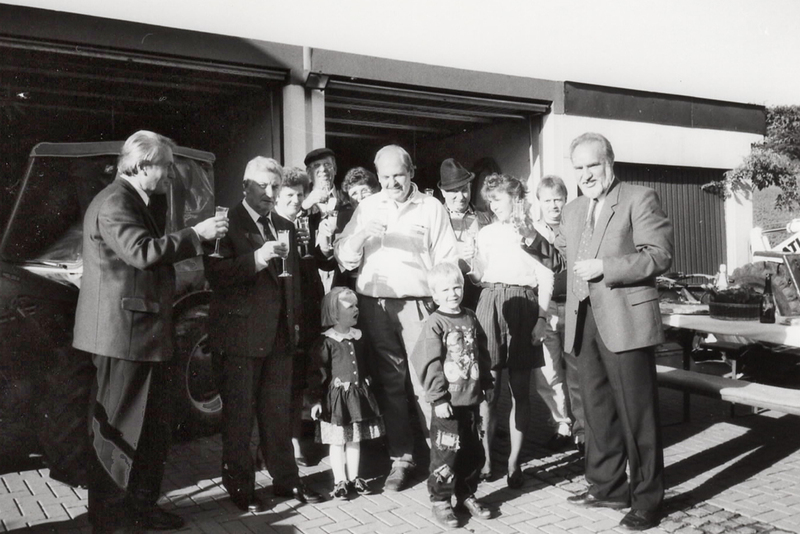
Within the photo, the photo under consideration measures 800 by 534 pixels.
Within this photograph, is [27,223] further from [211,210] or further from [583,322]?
[583,322]

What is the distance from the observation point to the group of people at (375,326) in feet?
11.6

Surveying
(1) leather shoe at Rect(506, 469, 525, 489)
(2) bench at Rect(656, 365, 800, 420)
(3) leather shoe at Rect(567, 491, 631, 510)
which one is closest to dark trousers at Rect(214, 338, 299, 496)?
(1) leather shoe at Rect(506, 469, 525, 489)

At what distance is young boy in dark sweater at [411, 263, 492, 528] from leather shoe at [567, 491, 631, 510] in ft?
2.01

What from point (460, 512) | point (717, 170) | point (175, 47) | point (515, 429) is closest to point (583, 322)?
point (515, 429)

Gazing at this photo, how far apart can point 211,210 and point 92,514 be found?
3170mm

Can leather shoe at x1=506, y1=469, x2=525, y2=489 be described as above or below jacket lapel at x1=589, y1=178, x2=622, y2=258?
below

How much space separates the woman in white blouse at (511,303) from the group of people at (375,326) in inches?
0.5

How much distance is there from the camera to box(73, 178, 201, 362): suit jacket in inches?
136

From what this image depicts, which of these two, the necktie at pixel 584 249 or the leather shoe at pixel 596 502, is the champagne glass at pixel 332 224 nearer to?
the necktie at pixel 584 249

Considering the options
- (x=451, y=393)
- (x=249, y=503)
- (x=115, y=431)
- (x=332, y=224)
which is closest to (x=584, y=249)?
(x=451, y=393)

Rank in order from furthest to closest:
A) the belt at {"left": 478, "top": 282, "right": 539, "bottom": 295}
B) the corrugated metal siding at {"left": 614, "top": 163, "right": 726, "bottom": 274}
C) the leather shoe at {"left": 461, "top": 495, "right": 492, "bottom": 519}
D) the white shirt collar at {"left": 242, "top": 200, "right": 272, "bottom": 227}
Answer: the corrugated metal siding at {"left": 614, "top": 163, "right": 726, "bottom": 274} → the belt at {"left": 478, "top": 282, "right": 539, "bottom": 295} → the white shirt collar at {"left": 242, "top": 200, "right": 272, "bottom": 227} → the leather shoe at {"left": 461, "top": 495, "right": 492, "bottom": 519}

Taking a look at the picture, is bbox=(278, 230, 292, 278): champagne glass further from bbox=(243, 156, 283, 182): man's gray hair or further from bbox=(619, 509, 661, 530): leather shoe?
bbox=(619, 509, 661, 530): leather shoe

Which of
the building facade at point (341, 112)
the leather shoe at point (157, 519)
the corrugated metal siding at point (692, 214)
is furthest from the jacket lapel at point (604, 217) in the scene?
the corrugated metal siding at point (692, 214)

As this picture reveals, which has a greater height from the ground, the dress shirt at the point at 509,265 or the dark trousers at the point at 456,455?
the dress shirt at the point at 509,265
